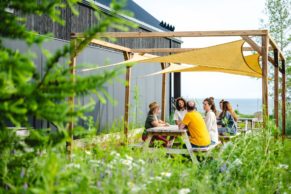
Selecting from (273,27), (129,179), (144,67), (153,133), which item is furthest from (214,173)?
(273,27)

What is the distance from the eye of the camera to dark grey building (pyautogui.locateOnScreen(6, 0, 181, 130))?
945 cm

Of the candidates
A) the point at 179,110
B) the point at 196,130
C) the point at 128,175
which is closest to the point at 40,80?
the point at 128,175

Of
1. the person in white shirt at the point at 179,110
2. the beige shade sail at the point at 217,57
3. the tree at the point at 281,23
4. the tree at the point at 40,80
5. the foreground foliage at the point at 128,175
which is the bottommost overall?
the foreground foliage at the point at 128,175

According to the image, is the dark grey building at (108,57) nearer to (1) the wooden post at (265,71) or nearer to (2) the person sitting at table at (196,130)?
(2) the person sitting at table at (196,130)

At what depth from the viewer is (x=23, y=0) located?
2.40 m

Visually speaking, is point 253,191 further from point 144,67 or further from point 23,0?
point 144,67

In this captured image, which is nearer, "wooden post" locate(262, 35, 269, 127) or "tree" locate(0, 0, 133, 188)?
"tree" locate(0, 0, 133, 188)

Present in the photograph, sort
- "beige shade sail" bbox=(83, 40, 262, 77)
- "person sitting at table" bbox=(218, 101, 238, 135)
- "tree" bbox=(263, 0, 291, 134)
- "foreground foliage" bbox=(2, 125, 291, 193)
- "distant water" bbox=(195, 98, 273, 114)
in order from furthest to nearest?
1. "tree" bbox=(263, 0, 291, 134)
2. "distant water" bbox=(195, 98, 273, 114)
3. "person sitting at table" bbox=(218, 101, 238, 135)
4. "beige shade sail" bbox=(83, 40, 262, 77)
5. "foreground foliage" bbox=(2, 125, 291, 193)

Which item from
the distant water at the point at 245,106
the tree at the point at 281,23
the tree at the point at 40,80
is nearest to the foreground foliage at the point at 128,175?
the tree at the point at 40,80

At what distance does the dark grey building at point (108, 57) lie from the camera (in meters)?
9.45

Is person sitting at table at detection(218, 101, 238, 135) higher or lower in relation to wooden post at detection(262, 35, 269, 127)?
lower

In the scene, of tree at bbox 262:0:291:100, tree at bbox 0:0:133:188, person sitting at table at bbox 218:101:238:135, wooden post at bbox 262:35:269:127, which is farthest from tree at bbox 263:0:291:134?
tree at bbox 0:0:133:188

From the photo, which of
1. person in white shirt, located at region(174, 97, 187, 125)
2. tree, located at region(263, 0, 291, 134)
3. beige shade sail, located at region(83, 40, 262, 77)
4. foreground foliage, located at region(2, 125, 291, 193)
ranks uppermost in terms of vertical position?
tree, located at region(263, 0, 291, 134)

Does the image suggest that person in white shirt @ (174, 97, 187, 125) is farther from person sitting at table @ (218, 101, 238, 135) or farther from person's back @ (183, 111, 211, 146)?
person's back @ (183, 111, 211, 146)
